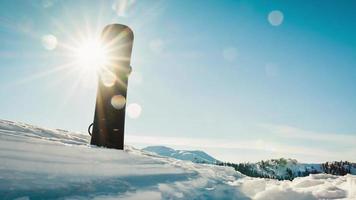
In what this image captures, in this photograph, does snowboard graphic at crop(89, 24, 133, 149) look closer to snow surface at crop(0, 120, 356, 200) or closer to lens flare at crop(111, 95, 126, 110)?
lens flare at crop(111, 95, 126, 110)

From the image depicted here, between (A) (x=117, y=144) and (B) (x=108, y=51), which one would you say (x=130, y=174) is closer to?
(A) (x=117, y=144)

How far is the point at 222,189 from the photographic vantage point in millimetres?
3312

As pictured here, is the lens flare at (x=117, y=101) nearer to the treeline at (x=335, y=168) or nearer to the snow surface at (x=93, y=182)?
the snow surface at (x=93, y=182)

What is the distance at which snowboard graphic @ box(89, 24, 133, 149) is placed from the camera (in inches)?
261

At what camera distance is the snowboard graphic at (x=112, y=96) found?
6.62 m

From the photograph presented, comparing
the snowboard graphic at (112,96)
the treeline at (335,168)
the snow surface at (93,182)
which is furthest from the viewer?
the snowboard graphic at (112,96)

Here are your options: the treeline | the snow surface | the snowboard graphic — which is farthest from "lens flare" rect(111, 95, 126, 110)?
the treeline

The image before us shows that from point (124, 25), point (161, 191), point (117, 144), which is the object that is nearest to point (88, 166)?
point (161, 191)

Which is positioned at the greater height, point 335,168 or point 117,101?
point 117,101

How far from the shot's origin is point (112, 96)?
22.0 feet

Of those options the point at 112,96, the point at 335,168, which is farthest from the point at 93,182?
the point at 335,168

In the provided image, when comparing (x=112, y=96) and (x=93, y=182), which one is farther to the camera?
(x=112, y=96)

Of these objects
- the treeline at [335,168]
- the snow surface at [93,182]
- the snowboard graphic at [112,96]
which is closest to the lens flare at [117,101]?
the snowboard graphic at [112,96]

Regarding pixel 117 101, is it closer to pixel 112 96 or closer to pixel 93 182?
pixel 112 96
